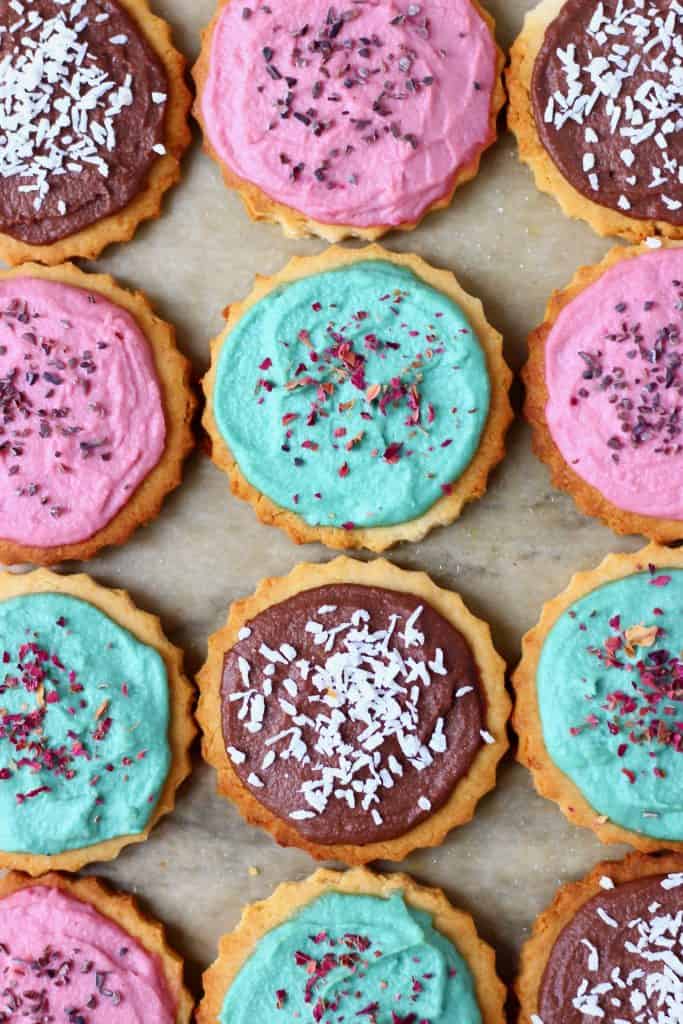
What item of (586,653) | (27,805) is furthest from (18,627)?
(586,653)

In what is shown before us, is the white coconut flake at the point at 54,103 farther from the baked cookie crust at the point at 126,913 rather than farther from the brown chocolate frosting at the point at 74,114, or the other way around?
the baked cookie crust at the point at 126,913

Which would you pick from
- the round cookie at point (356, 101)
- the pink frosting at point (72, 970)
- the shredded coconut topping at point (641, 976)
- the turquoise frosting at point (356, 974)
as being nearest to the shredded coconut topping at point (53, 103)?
the round cookie at point (356, 101)

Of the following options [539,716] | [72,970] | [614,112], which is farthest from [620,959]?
[614,112]

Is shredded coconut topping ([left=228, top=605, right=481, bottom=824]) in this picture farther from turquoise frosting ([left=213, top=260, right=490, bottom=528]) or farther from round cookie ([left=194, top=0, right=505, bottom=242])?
round cookie ([left=194, top=0, right=505, bottom=242])

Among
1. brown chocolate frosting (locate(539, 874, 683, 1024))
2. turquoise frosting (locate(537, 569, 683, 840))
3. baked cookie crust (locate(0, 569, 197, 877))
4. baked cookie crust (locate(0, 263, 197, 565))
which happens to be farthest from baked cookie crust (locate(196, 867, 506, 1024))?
baked cookie crust (locate(0, 263, 197, 565))

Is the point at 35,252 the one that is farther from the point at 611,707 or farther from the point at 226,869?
the point at 611,707
